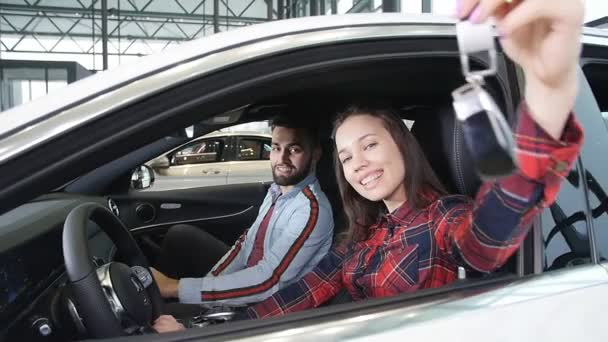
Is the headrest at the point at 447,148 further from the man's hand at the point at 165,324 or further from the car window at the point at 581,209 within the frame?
the man's hand at the point at 165,324

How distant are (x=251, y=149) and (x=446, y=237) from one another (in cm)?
547

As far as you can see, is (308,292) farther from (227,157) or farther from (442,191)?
(227,157)

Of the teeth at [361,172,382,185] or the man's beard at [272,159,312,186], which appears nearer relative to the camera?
the teeth at [361,172,382,185]

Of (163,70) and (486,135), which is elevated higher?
(163,70)

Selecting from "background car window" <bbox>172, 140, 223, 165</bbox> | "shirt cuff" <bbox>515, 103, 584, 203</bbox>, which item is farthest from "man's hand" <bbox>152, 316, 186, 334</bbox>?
"background car window" <bbox>172, 140, 223, 165</bbox>

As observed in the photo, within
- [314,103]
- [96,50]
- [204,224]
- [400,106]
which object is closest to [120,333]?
[314,103]

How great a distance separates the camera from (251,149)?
21.4ft

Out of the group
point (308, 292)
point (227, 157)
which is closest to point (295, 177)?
point (308, 292)

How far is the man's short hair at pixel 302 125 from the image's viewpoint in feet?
6.31

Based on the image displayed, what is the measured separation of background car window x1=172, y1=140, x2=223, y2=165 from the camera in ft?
19.2

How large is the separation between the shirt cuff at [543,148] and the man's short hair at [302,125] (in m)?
1.15

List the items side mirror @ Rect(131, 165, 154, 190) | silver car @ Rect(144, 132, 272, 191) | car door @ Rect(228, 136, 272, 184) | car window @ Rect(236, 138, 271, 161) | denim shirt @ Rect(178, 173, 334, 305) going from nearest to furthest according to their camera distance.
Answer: denim shirt @ Rect(178, 173, 334, 305) < side mirror @ Rect(131, 165, 154, 190) < silver car @ Rect(144, 132, 272, 191) < car door @ Rect(228, 136, 272, 184) < car window @ Rect(236, 138, 271, 161)

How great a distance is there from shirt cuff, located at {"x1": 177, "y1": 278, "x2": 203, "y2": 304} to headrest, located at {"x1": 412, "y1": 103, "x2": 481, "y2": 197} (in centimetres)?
86

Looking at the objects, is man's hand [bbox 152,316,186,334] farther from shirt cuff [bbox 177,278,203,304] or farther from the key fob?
the key fob
